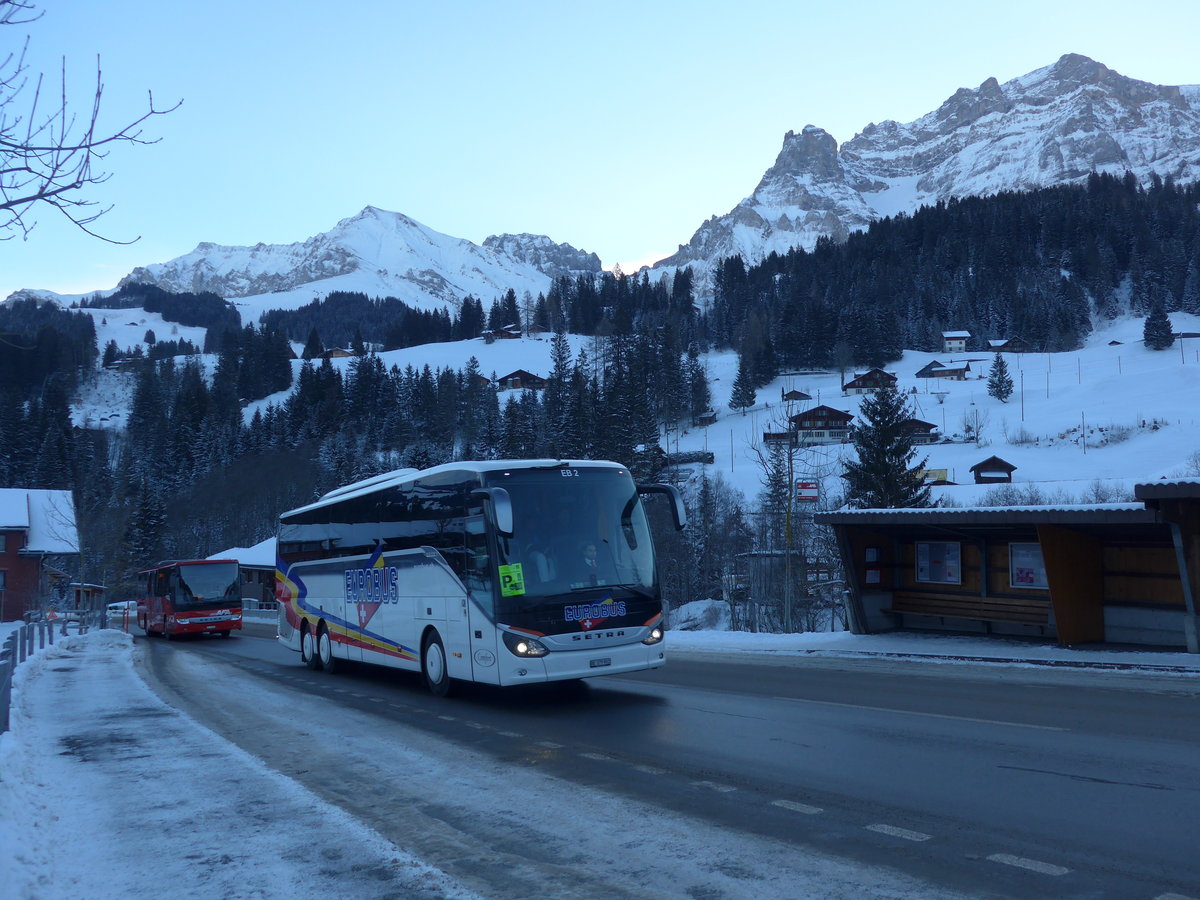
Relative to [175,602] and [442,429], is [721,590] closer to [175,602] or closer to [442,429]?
[175,602]

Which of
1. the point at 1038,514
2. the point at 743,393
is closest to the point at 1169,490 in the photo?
the point at 1038,514

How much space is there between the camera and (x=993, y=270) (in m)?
170

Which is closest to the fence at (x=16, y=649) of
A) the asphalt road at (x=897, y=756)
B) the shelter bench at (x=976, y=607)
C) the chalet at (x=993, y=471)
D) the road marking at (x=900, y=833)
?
the asphalt road at (x=897, y=756)

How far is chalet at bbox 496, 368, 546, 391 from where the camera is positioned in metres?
150

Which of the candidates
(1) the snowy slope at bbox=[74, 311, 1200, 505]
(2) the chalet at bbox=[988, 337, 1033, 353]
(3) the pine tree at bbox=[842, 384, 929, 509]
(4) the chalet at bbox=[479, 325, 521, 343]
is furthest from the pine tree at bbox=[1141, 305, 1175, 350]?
(4) the chalet at bbox=[479, 325, 521, 343]

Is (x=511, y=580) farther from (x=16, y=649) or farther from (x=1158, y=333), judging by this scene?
(x=1158, y=333)

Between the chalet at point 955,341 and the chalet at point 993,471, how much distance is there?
7696 centimetres

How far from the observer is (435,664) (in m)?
14.3

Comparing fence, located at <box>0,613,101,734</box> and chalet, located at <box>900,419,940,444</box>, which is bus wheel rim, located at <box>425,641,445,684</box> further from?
chalet, located at <box>900,419,940,444</box>

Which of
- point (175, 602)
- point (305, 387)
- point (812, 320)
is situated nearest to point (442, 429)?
point (305, 387)

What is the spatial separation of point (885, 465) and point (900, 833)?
1299 inches

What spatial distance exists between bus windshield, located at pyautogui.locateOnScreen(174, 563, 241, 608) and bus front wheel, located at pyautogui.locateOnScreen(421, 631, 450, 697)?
79.1 ft

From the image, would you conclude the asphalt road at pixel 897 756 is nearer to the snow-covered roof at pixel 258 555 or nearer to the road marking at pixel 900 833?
the road marking at pixel 900 833

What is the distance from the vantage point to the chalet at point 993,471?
2955 inches
